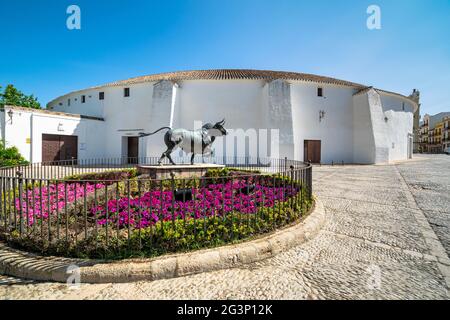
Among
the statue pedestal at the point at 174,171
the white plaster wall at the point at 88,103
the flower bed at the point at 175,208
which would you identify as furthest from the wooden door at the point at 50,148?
the flower bed at the point at 175,208

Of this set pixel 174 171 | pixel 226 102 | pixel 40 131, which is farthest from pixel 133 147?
pixel 174 171

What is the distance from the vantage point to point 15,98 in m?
25.8

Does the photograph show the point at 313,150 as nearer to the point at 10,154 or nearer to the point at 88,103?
the point at 10,154

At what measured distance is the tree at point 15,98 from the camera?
81.6ft

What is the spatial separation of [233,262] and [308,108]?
705 inches

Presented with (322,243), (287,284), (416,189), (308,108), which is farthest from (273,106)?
(287,284)

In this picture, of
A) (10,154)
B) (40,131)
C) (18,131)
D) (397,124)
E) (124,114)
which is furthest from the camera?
(397,124)

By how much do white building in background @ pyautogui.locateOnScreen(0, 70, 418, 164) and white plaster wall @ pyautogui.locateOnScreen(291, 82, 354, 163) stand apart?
8 centimetres

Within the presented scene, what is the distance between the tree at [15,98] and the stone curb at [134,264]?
3232 cm

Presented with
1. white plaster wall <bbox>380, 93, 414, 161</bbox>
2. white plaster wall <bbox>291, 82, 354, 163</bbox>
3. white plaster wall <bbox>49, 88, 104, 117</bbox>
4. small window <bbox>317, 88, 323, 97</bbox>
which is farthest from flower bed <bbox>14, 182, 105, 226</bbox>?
white plaster wall <bbox>380, 93, 414, 161</bbox>

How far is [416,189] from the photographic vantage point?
6973 millimetres

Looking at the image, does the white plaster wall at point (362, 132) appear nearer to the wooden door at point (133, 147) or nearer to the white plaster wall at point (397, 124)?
the white plaster wall at point (397, 124)

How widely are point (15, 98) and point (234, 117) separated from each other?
2849cm
